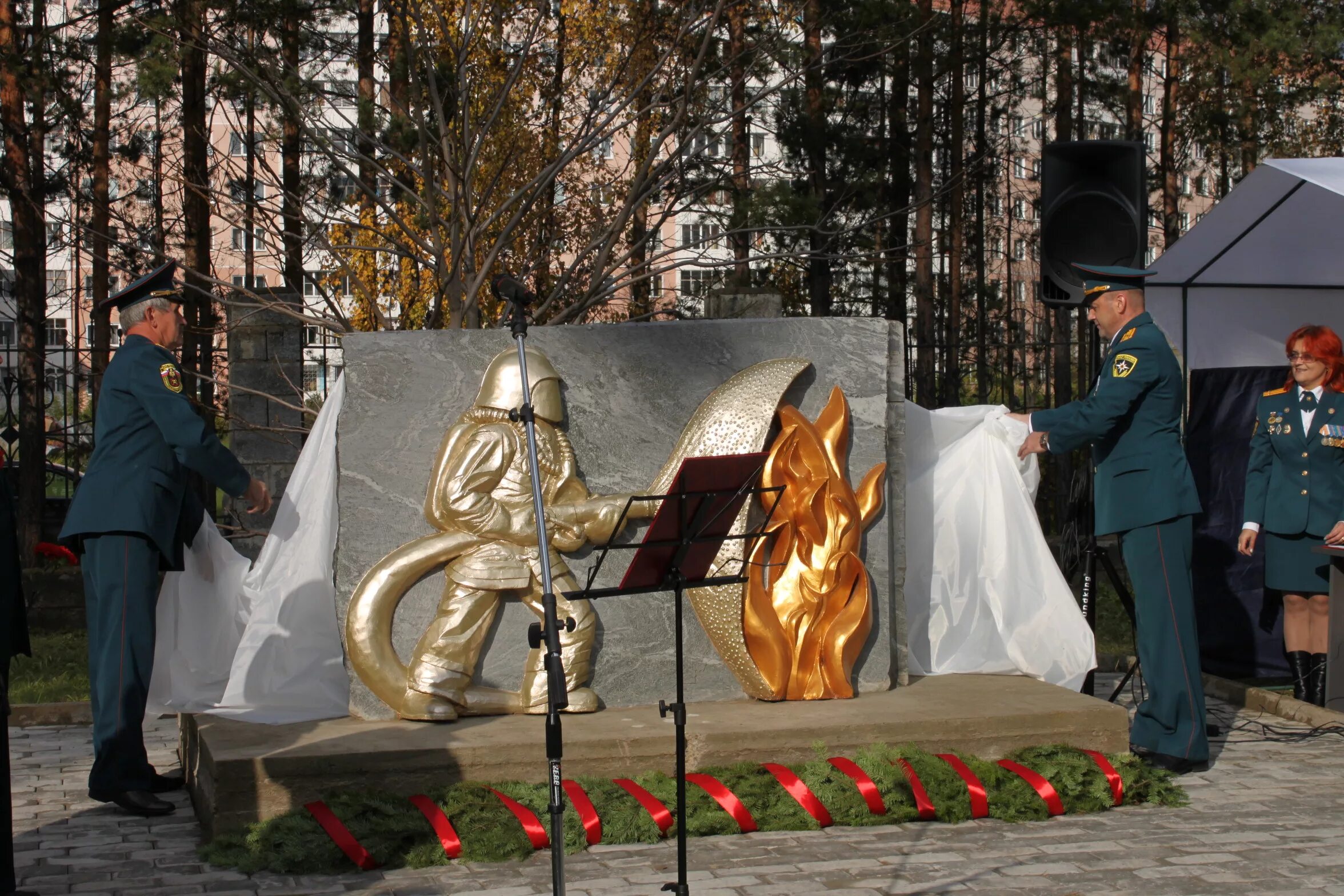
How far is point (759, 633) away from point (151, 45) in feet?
24.6

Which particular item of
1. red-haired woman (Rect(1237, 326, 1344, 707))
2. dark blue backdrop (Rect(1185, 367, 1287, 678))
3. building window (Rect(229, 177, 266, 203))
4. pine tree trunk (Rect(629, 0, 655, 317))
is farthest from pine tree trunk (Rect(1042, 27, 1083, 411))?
building window (Rect(229, 177, 266, 203))

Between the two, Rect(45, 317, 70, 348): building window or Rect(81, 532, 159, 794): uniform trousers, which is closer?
Rect(81, 532, 159, 794): uniform trousers

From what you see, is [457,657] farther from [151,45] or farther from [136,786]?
[151,45]

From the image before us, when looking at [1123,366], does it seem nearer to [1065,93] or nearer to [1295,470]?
[1295,470]

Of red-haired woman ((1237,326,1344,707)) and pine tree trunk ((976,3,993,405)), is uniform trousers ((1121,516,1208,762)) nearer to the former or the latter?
red-haired woman ((1237,326,1344,707))

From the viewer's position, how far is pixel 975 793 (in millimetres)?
5328

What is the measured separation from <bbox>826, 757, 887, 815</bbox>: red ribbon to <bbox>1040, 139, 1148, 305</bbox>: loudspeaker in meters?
3.16

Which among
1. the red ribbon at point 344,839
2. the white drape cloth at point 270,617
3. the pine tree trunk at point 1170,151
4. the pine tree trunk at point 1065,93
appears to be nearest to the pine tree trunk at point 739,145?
the pine tree trunk at point 1065,93

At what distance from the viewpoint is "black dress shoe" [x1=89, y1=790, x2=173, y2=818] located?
5445mm

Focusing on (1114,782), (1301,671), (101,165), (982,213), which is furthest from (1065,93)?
(1114,782)

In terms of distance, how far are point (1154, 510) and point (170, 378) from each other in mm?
3950

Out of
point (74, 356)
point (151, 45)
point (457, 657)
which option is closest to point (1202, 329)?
point (457, 657)

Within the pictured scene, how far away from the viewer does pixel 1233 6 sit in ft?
55.7

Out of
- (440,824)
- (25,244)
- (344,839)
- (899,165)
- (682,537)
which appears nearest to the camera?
(682,537)
